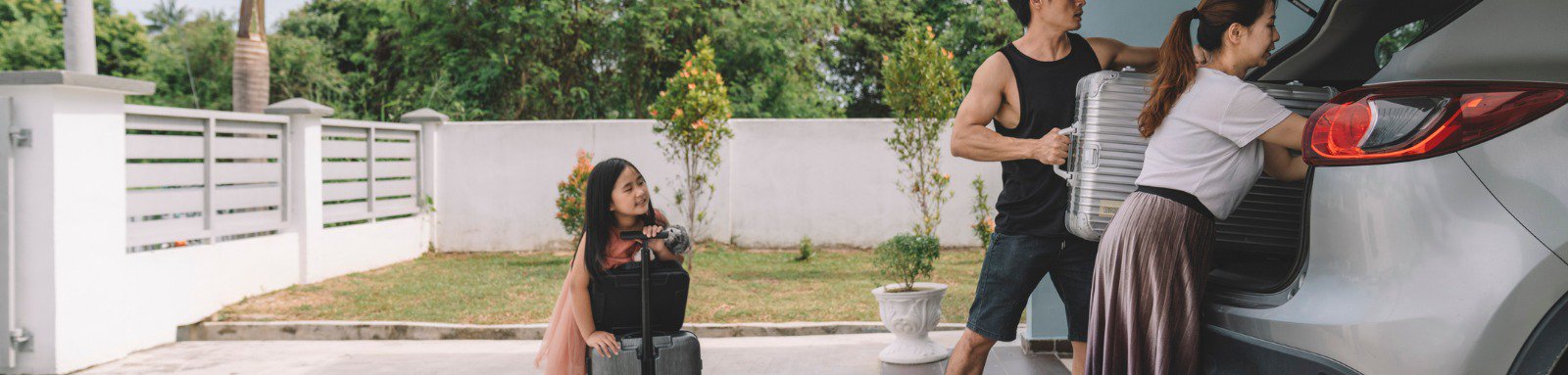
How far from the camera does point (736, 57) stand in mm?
17156

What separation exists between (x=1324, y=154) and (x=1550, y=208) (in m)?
0.35

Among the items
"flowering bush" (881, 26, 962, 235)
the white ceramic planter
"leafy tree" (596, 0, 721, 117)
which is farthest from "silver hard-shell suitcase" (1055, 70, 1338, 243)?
"leafy tree" (596, 0, 721, 117)

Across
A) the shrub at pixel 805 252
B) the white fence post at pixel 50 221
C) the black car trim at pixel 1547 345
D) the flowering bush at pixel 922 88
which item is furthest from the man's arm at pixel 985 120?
the shrub at pixel 805 252

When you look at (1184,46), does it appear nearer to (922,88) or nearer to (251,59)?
(922,88)

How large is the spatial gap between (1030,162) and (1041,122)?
0.36 feet

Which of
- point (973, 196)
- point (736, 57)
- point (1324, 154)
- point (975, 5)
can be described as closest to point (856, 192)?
point (973, 196)

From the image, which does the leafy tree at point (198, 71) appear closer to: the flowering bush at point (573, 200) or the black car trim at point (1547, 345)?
the flowering bush at point (573, 200)

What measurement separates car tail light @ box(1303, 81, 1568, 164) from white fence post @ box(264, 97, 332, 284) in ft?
27.8

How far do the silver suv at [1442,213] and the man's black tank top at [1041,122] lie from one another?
94cm

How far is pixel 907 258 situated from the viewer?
5598mm

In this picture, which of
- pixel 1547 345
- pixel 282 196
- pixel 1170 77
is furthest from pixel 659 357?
pixel 282 196

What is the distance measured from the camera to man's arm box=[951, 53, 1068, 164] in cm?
276

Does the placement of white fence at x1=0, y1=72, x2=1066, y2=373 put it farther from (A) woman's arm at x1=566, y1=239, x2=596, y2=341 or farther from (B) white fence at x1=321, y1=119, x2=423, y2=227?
(A) woman's arm at x1=566, y1=239, x2=596, y2=341

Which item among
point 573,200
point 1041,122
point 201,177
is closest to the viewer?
point 1041,122
